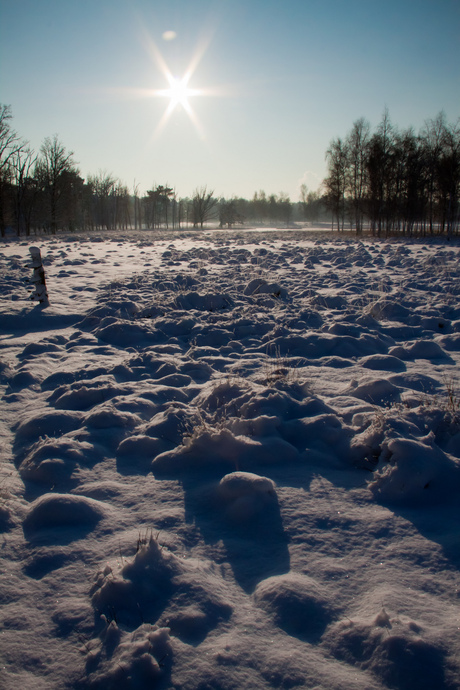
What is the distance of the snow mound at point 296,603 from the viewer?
1531 millimetres

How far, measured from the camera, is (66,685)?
1336 millimetres

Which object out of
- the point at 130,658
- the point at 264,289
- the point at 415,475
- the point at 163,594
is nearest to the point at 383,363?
the point at 415,475

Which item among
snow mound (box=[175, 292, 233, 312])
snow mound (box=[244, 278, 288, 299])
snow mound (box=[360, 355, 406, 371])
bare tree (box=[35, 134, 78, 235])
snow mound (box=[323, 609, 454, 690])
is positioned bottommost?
snow mound (box=[323, 609, 454, 690])

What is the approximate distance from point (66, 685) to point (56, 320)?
5532 millimetres

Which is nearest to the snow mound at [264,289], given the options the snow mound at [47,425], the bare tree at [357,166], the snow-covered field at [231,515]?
the snow-covered field at [231,515]

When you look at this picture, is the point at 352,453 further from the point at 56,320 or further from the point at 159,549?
the point at 56,320

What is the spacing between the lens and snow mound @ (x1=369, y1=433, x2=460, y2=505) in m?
2.25

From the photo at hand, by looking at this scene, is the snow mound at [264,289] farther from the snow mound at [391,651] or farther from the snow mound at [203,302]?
the snow mound at [391,651]

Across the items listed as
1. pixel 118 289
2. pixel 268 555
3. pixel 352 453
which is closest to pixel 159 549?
pixel 268 555

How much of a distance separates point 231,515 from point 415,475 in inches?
43.2

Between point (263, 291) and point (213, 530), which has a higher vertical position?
point (263, 291)

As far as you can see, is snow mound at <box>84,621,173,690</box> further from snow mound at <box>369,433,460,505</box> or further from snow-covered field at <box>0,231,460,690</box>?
snow mound at <box>369,433,460,505</box>

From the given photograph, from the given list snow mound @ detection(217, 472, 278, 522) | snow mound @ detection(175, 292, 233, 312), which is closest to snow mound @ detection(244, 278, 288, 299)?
snow mound @ detection(175, 292, 233, 312)

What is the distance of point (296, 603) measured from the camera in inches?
63.4
